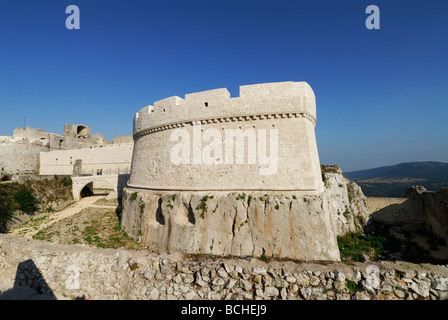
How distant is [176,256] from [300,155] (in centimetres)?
768

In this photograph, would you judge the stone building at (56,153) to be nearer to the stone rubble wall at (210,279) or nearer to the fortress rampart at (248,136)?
the fortress rampart at (248,136)

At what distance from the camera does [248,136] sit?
11.2 metres

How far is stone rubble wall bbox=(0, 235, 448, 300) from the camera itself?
6.11 m

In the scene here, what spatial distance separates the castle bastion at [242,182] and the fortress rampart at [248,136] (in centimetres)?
5

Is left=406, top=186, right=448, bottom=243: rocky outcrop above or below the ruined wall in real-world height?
below

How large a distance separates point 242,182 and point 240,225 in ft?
7.41

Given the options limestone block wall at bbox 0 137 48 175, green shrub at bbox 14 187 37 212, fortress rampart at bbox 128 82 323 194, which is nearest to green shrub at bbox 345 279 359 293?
fortress rampart at bbox 128 82 323 194

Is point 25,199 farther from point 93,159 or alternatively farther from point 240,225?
point 240,225

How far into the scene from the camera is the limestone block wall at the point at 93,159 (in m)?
26.4

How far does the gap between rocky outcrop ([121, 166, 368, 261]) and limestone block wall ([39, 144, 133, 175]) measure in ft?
50.3

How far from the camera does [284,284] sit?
6.38m

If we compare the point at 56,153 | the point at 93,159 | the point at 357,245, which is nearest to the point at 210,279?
the point at 357,245

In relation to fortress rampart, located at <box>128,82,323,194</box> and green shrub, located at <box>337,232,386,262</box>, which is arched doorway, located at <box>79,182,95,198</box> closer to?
fortress rampart, located at <box>128,82,323,194</box>
